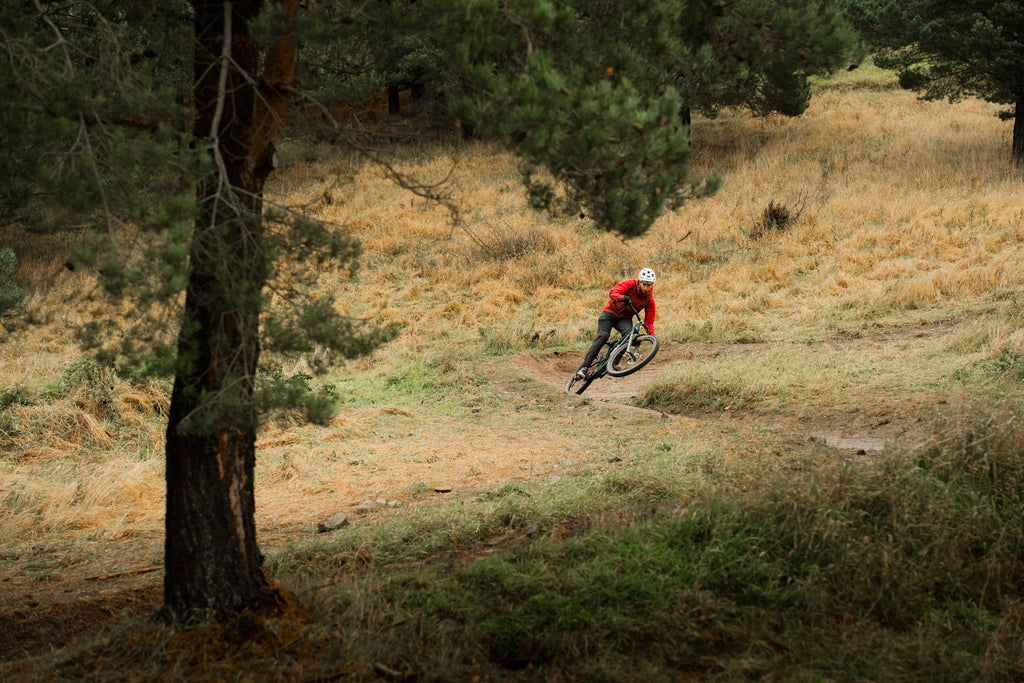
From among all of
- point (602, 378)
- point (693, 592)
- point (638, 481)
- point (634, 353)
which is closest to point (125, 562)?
point (638, 481)

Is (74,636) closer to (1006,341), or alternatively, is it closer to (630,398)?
(630,398)

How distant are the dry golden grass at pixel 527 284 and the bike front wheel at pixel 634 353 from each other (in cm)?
171

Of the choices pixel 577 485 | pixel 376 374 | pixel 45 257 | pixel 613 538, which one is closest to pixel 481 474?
pixel 577 485

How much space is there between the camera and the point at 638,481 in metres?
6.35

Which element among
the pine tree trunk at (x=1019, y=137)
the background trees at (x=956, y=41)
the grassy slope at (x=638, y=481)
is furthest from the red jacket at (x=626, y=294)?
the pine tree trunk at (x=1019, y=137)

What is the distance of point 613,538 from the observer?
500 cm

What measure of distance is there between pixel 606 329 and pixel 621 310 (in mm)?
389

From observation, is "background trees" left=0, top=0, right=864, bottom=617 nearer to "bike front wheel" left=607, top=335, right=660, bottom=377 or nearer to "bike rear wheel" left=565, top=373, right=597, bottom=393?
"bike front wheel" left=607, top=335, right=660, bottom=377

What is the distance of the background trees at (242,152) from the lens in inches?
143

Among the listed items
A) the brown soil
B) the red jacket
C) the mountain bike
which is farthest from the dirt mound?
the brown soil

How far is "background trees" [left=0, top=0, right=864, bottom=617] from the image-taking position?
3.64 meters

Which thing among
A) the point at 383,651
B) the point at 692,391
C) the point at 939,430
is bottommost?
the point at 692,391

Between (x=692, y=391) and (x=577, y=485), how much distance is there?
4248 mm

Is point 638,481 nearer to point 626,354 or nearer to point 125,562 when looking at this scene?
point 125,562
